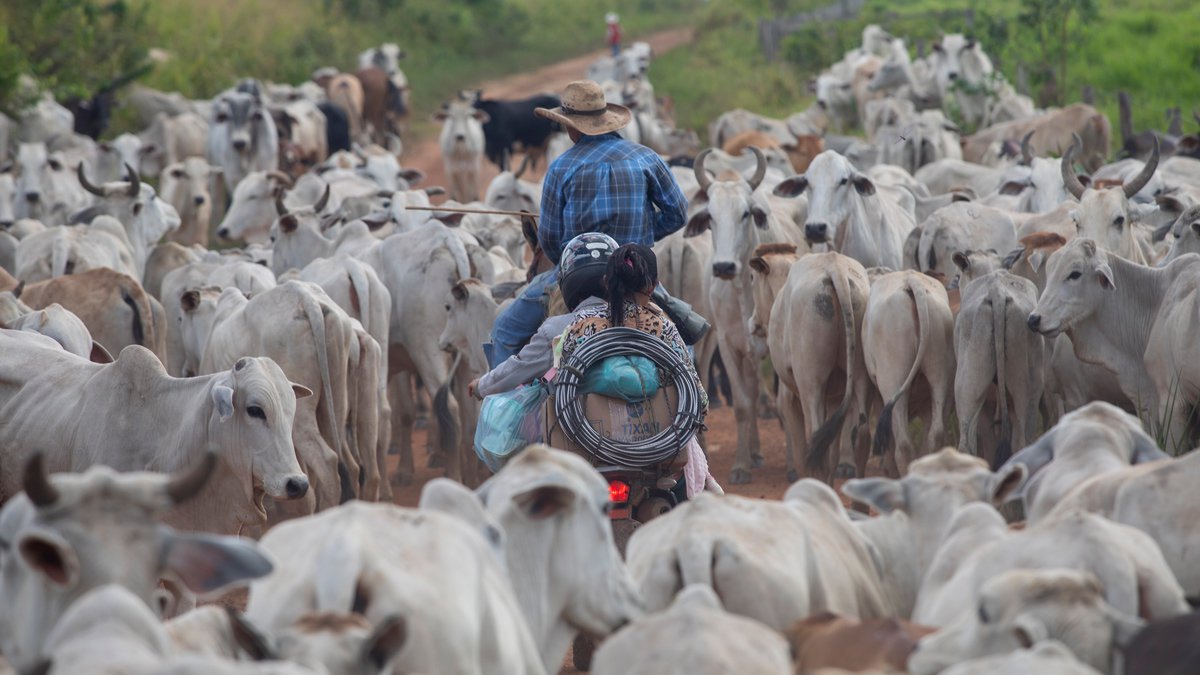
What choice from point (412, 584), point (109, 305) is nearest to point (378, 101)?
point (109, 305)

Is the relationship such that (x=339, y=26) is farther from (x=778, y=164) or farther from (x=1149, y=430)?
(x=1149, y=430)

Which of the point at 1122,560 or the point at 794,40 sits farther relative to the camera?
the point at 794,40

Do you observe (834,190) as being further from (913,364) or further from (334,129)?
(334,129)

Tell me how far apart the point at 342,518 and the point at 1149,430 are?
508 centimetres

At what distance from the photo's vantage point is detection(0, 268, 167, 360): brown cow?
9.62 m

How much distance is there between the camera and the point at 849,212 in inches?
433

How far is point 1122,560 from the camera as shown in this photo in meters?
4.21

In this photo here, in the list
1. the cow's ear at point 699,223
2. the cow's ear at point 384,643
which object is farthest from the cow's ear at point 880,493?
the cow's ear at point 699,223

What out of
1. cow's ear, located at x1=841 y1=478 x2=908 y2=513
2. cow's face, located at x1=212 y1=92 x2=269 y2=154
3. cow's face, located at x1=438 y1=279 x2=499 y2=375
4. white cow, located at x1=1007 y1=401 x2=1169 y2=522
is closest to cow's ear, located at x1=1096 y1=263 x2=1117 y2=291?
white cow, located at x1=1007 y1=401 x2=1169 y2=522

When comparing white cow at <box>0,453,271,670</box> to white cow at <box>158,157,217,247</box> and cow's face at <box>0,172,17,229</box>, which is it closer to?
cow's face at <box>0,172,17,229</box>

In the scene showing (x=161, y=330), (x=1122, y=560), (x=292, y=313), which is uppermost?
(x=1122, y=560)

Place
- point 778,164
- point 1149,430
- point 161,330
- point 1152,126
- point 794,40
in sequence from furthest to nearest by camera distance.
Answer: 1. point 794,40
2. point 1152,126
3. point 778,164
4. point 161,330
5. point 1149,430

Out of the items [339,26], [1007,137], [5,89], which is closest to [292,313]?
[1007,137]

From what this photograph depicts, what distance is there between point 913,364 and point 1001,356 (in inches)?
20.9
